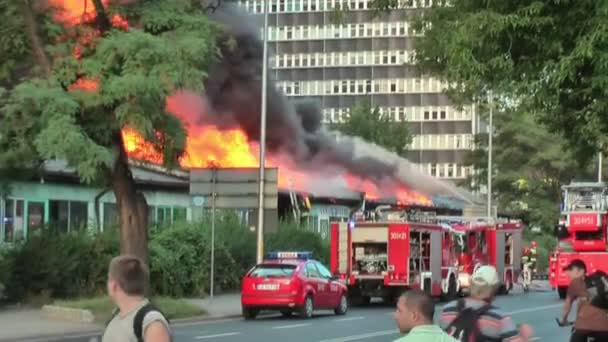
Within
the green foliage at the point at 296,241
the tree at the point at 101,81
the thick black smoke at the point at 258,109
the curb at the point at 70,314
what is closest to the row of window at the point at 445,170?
the thick black smoke at the point at 258,109

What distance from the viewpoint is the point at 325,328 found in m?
24.2

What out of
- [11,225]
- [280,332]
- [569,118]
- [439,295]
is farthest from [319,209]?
[569,118]

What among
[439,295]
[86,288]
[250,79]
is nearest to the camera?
[86,288]

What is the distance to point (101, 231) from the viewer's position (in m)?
31.7

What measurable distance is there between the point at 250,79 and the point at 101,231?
16538 millimetres

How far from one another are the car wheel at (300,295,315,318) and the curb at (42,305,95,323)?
5240 millimetres

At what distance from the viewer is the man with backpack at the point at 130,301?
220 inches

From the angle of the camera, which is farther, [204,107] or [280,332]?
[204,107]

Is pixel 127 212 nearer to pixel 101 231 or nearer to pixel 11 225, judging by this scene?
pixel 101 231

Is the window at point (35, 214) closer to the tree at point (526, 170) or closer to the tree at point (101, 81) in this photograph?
the tree at point (101, 81)

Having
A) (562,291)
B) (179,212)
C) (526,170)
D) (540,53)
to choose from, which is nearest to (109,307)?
(179,212)

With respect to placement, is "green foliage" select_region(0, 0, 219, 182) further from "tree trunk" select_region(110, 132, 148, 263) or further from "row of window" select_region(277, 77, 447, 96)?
"row of window" select_region(277, 77, 447, 96)

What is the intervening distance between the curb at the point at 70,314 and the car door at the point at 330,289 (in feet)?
21.0

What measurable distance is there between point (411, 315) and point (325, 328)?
1845 cm
